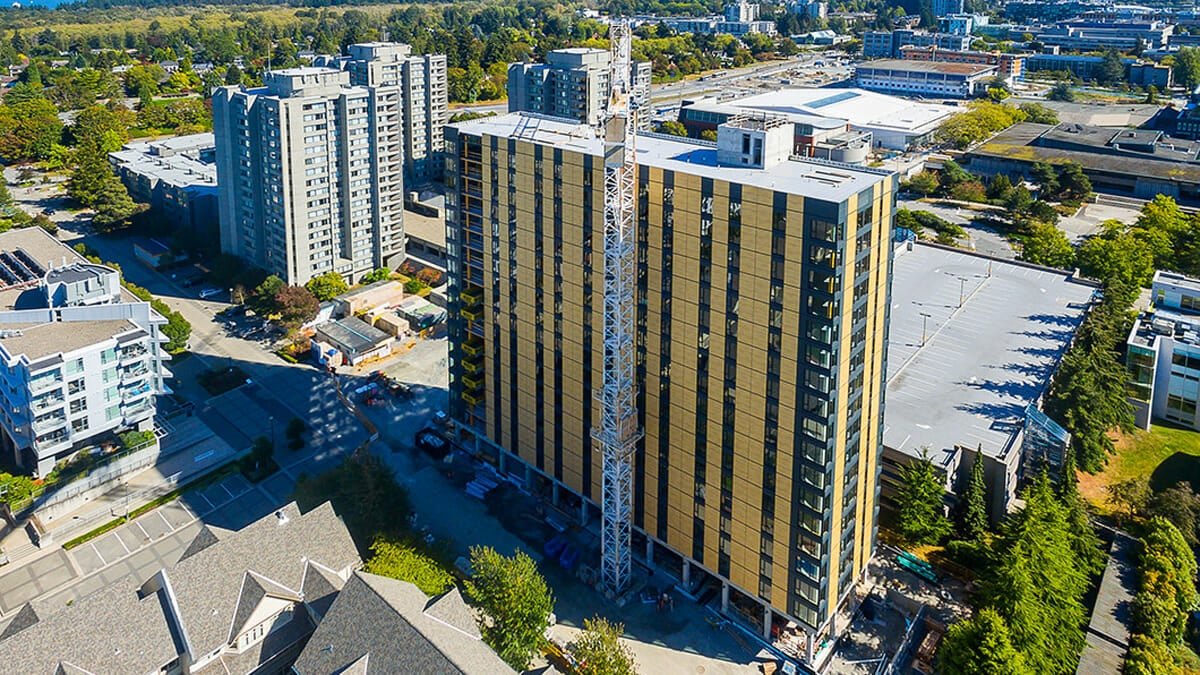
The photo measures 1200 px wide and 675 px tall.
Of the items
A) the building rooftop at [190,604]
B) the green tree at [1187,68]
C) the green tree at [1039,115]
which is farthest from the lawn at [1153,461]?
the green tree at [1187,68]

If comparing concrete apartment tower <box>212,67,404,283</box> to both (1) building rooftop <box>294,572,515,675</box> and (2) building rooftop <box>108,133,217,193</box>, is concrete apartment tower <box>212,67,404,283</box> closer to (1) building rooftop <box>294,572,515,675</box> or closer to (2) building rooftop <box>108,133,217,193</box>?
(2) building rooftop <box>108,133,217,193</box>

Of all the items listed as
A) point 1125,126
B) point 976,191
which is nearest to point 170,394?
point 976,191

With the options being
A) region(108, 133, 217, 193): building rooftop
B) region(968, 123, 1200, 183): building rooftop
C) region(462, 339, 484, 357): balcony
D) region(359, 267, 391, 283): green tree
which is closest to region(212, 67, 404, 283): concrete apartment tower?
region(359, 267, 391, 283): green tree

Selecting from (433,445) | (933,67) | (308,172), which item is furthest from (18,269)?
(933,67)

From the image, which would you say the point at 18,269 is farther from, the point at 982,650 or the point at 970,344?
the point at 970,344

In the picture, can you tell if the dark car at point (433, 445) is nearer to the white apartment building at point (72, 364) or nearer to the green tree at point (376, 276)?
the white apartment building at point (72, 364)

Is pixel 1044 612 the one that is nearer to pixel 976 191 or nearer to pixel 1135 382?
pixel 1135 382
